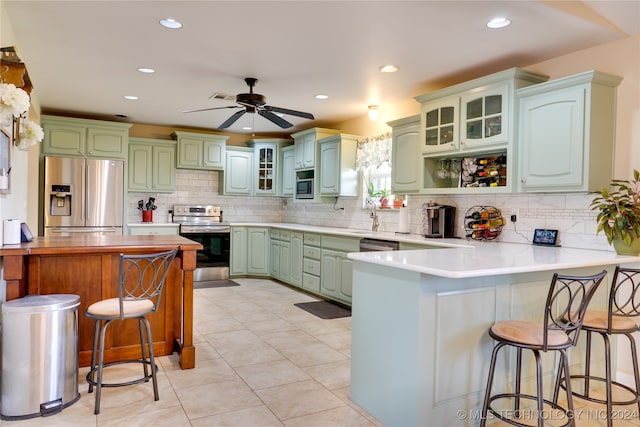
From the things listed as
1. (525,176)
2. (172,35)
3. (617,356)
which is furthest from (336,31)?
(617,356)

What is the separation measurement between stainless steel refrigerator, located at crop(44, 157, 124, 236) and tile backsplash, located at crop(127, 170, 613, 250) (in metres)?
0.77

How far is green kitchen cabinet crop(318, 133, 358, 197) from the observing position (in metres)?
5.72

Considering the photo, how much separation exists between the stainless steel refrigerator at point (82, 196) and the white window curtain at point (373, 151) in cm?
332

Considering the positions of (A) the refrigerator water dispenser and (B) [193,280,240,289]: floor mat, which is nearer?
(A) the refrigerator water dispenser

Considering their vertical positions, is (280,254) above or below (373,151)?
below

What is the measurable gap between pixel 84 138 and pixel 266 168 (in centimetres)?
270

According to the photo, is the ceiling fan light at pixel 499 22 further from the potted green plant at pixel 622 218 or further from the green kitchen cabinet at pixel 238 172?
the green kitchen cabinet at pixel 238 172

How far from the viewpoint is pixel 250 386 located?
113 inches

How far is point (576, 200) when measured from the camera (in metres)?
3.37

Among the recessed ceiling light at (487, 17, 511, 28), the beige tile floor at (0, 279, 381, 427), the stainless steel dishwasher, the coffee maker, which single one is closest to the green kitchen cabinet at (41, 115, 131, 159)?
the beige tile floor at (0, 279, 381, 427)

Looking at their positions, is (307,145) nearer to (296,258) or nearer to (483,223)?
(296,258)

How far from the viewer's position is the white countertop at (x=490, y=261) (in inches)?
81.7

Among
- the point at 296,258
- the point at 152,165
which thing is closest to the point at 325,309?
the point at 296,258

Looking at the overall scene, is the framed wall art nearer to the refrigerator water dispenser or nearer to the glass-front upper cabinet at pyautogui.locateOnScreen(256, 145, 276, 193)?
the refrigerator water dispenser
